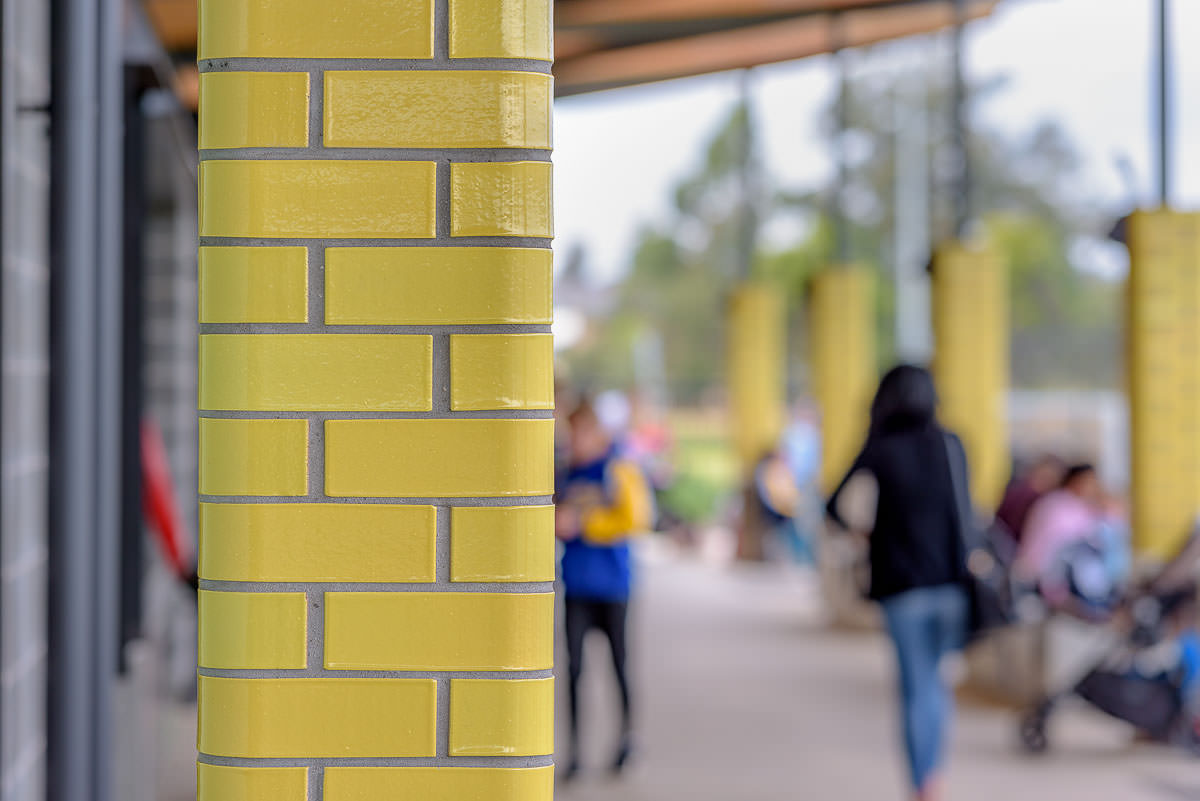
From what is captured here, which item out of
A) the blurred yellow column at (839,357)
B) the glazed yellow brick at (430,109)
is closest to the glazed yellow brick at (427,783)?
the glazed yellow brick at (430,109)

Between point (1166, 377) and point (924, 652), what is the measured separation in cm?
353

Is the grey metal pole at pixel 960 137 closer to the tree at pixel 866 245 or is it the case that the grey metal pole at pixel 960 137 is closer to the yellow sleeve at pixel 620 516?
the yellow sleeve at pixel 620 516

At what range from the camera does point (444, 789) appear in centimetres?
150

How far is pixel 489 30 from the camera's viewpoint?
151cm

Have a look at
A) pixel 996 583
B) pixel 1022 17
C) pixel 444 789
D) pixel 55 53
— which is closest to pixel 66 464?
pixel 55 53

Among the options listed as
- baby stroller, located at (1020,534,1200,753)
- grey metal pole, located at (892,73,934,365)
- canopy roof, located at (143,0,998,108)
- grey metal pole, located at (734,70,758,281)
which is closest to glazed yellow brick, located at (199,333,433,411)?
grey metal pole, located at (892,73,934,365)

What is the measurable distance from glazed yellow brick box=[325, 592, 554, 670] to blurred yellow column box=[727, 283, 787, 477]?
47.8 ft

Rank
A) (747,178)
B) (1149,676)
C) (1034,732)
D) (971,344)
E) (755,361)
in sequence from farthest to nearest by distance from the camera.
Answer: (755,361) → (747,178) → (971,344) → (1034,732) → (1149,676)

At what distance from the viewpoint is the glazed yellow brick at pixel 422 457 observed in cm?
150

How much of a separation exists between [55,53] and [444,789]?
1.63 m

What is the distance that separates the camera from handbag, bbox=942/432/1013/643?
15.0ft

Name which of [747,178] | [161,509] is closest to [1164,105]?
[161,509]

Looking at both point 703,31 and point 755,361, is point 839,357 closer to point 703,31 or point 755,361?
point 703,31

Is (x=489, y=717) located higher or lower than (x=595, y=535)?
higher
